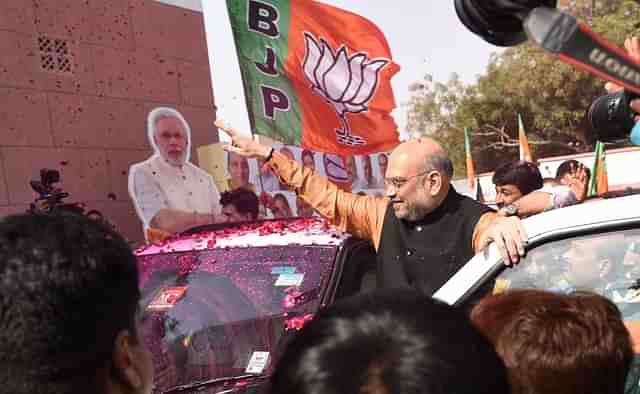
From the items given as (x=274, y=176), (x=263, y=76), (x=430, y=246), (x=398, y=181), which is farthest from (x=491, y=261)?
(x=274, y=176)

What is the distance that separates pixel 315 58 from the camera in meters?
6.21

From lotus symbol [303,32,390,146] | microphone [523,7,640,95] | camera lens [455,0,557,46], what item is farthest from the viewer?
lotus symbol [303,32,390,146]

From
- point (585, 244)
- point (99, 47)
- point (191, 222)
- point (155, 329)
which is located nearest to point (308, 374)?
point (585, 244)

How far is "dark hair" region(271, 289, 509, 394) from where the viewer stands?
910mm

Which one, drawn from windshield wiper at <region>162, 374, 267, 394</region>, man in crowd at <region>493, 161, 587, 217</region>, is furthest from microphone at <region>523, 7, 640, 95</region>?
man in crowd at <region>493, 161, 587, 217</region>

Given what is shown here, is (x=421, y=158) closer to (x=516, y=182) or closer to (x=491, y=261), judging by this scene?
(x=491, y=261)

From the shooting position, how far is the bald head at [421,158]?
2768mm

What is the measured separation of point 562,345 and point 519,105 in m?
32.1

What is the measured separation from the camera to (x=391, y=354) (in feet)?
3.07

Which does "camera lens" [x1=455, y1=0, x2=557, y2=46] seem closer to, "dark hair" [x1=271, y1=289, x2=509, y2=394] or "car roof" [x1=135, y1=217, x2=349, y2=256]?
"dark hair" [x1=271, y1=289, x2=509, y2=394]

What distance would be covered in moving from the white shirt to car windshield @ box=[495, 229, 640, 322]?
6109 millimetres

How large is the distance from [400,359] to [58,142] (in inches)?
317

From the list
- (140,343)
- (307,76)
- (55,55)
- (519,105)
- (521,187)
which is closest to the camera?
(140,343)

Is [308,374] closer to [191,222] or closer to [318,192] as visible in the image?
[318,192]
